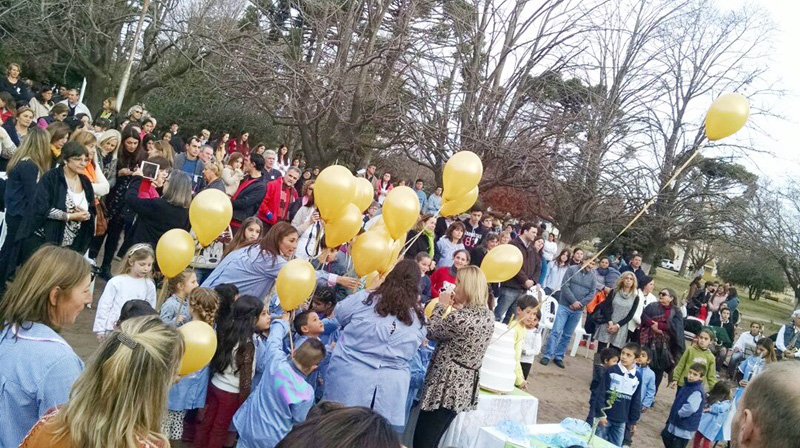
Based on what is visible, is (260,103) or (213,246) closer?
(213,246)

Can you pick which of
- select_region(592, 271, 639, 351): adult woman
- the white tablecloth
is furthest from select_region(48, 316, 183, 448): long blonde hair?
select_region(592, 271, 639, 351): adult woman

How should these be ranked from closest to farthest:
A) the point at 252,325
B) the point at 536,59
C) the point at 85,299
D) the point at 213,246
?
the point at 85,299 < the point at 252,325 < the point at 213,246 < the point at 536,59

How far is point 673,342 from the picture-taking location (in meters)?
8.32

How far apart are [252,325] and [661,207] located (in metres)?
18.1

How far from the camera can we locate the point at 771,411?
1715 mm

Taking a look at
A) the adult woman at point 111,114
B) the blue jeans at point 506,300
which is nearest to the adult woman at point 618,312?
the blue jeans at point 506,300

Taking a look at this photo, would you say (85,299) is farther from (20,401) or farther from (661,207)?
(661,207)

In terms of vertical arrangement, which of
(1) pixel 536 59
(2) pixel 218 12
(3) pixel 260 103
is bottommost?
(3) pixel 260 103

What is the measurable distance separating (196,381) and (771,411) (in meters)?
3.28

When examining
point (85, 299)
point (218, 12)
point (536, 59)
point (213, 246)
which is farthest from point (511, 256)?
point (218, 12)

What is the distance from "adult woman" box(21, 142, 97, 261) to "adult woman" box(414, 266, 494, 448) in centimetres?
329

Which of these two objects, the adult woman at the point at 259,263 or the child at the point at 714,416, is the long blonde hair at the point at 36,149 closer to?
the adult woman at the point at 259,263

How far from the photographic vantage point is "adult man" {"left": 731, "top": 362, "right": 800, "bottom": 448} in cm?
167

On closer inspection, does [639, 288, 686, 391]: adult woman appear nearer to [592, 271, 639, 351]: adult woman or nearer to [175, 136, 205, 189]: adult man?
[592, 271, 639, 351]: adult woman
